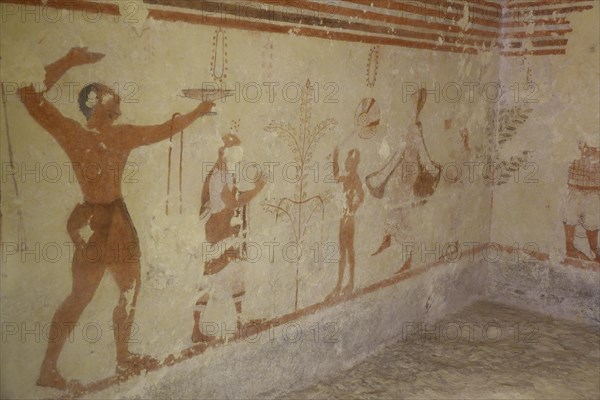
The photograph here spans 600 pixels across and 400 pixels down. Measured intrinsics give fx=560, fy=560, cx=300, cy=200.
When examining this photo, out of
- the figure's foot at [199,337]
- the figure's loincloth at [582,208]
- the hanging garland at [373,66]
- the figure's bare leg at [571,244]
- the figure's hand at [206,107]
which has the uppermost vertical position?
the hanging garland at [373,66]

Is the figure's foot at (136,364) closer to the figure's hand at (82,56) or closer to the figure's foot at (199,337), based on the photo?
the figure's foot at (199,337)

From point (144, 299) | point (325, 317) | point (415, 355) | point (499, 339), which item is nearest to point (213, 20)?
point (144, 299)

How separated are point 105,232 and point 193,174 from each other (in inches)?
15.4

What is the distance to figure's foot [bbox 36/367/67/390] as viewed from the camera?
6.14 ft

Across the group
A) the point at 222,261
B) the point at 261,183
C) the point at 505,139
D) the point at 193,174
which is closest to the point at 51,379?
the point at 222,261

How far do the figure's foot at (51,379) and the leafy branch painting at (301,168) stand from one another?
3.33ft

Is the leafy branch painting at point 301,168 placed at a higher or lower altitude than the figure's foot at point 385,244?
higher

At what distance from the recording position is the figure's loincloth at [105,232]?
187 centimetres

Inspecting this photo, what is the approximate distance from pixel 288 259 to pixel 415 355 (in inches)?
43.3

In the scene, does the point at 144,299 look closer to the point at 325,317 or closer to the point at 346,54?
the point at 325,317

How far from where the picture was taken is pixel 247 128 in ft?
7.47

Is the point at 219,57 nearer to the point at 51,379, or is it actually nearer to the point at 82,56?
the point at 82,56

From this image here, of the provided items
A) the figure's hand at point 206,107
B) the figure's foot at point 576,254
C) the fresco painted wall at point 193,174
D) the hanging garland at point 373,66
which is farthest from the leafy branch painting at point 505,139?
the figure's hand at point 206,107

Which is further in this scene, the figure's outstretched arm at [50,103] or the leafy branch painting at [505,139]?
the leafy branch painting at [505,139]
